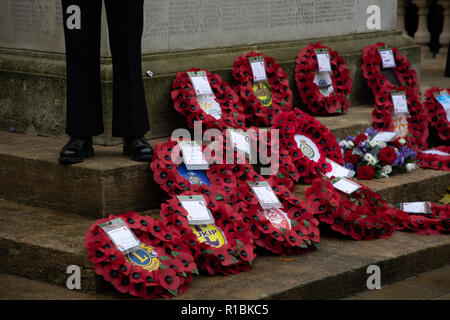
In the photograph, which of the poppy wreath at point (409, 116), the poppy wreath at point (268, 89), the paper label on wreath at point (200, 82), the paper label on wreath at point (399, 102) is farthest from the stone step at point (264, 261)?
the paper label on wreath at point (399, 102)

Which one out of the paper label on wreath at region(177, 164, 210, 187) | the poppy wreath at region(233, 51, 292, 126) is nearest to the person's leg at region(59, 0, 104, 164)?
the paper label on wreath at region(177, 164, 210, 187)

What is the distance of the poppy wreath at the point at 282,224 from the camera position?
15.5ft

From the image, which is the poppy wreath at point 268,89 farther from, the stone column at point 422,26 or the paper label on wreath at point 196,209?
the stone column at point 422,26

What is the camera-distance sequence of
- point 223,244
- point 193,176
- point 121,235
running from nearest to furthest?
1. point 121,235
2. point 223,244
3. point 193,176

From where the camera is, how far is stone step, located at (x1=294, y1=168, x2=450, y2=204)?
5707 mm

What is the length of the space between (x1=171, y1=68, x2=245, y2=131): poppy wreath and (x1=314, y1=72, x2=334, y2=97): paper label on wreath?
3.40ft

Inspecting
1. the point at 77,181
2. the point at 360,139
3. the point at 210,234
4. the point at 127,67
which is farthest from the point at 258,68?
the point at 210,234

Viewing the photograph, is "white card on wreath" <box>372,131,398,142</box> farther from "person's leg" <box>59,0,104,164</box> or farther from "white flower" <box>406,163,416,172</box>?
"person's leg" <box>59,0,104,164</box>

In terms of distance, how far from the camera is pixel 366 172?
19.5 ft

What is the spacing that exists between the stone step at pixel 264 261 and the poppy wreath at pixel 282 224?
7 cm

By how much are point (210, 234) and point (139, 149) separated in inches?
31.2

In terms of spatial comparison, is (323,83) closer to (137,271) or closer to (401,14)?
(137,271)

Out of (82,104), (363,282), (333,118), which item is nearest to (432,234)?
(363,282)

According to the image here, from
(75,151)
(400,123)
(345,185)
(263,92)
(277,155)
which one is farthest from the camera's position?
(400,123)
